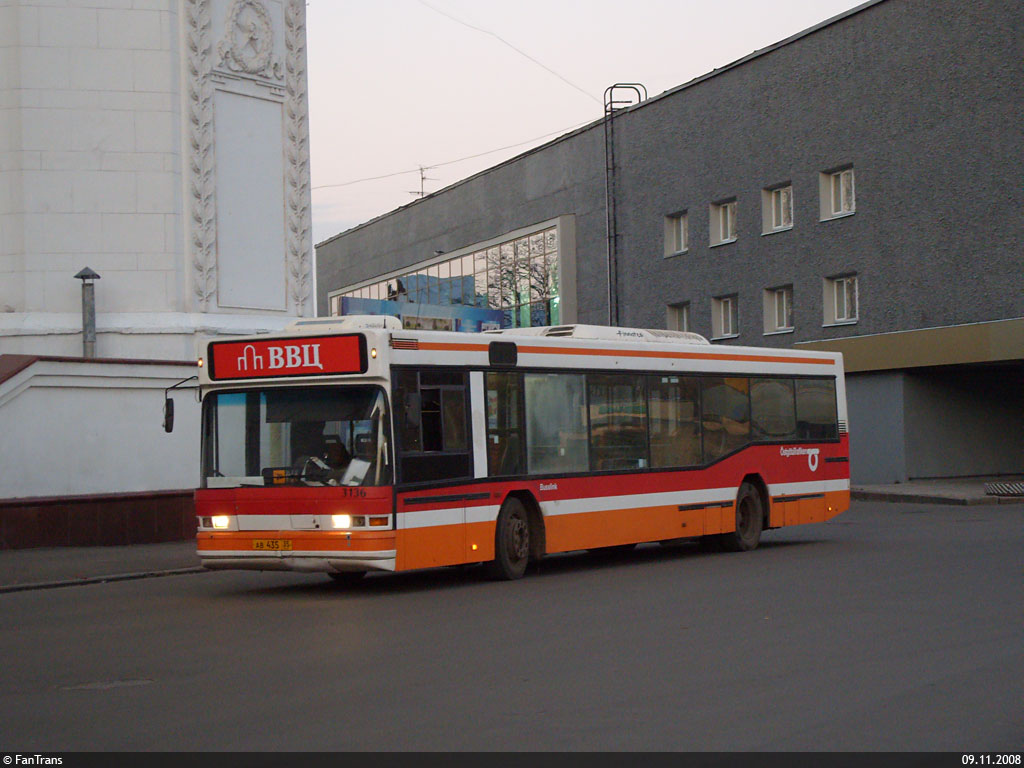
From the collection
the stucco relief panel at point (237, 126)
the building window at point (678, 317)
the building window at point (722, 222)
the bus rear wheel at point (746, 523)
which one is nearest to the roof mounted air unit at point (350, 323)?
the bus rear wheel at point (746, 523)

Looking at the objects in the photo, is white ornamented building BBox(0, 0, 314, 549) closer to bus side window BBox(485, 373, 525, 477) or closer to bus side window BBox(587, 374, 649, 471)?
bus side window BBox(587, 374, 649, 471)

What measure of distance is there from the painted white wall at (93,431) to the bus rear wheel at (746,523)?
8.79 meters

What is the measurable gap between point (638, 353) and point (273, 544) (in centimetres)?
573

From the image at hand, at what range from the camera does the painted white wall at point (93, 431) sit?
21141 millimetres

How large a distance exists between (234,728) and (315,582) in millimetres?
9476

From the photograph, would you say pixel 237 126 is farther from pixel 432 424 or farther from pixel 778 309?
pixel 778 309

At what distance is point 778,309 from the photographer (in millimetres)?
42062

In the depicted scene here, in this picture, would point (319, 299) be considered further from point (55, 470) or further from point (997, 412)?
point (55, 470)

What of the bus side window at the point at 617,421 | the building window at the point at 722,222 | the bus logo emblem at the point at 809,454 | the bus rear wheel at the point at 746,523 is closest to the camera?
the bus side window at the point at 617,421

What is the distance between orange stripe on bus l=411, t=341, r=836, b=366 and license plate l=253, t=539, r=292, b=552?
2.45 m

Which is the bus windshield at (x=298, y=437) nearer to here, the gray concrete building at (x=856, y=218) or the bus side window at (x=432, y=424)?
the bus side window at (x=432, y=424)

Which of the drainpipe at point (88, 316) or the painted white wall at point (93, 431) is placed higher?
the drainpipe at point (88, 316)

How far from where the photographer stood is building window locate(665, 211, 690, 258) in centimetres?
4600
